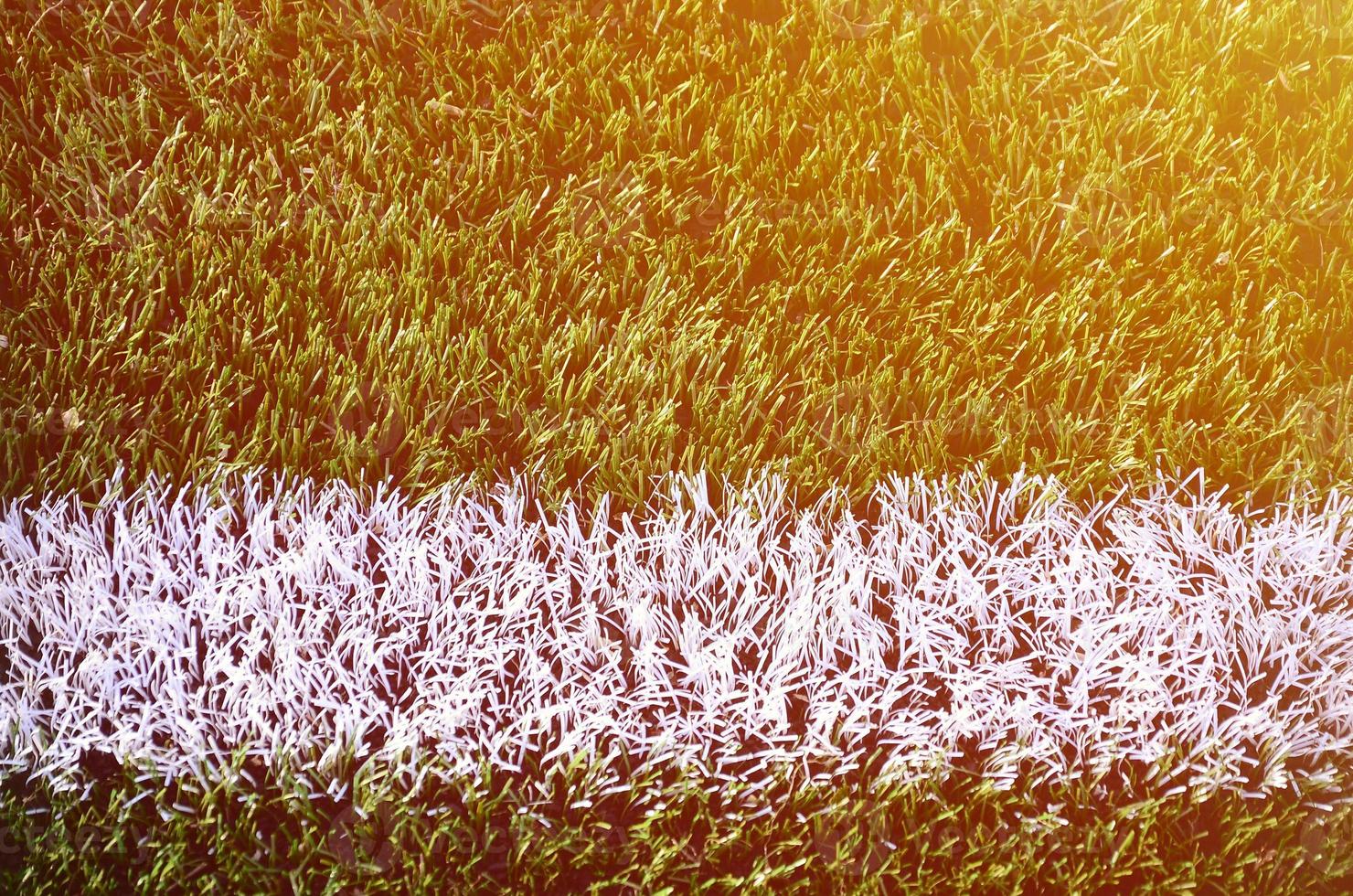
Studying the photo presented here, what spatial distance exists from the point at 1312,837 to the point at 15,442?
1530 mm

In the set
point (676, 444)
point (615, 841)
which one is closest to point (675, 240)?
point (676, 444)

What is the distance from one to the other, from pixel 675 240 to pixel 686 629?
1.61 ft

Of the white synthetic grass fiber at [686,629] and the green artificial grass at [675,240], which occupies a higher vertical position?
the green artificial grass at [675,240]

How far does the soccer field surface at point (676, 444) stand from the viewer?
3.01ft

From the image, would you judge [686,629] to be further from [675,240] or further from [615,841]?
[675,240]

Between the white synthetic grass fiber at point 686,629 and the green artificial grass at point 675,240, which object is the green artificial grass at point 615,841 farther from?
the green artificial grass at point 675,240

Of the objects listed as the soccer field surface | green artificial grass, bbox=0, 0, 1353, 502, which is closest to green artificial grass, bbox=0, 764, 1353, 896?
the soccer field surface

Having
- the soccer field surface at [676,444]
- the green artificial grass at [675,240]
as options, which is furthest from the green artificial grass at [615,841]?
the green artificial grass at [675,240]

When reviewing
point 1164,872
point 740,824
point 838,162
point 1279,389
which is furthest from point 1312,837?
point 838,162

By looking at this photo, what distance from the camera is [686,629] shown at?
95 cm

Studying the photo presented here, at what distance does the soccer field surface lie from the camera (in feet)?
3.01

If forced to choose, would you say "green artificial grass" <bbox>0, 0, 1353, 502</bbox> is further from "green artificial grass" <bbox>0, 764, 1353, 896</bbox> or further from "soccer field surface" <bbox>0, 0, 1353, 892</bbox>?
"green artificial grass" <bbox>0, 764, 1353, 896</bbox>

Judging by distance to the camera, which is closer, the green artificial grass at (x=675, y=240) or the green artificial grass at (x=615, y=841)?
the green artificial grass at (x=615, y=841)

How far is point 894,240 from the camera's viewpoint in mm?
1101
